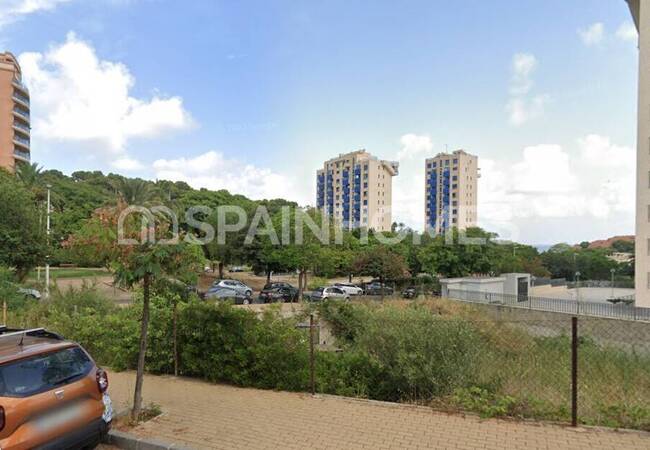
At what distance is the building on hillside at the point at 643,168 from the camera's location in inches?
1196

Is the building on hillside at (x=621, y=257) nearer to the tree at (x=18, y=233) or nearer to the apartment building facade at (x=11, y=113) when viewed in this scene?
the tree at (x=18, y=233)

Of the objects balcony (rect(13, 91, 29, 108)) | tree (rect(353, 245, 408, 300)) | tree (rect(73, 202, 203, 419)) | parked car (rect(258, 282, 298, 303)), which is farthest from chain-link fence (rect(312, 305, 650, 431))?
balcony (rect(13, 91, 29, 108))

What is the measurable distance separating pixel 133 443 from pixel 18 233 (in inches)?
790

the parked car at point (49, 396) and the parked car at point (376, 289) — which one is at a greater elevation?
the parked car at point (49, 396)

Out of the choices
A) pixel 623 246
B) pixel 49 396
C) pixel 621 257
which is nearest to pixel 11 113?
pixel 49 396

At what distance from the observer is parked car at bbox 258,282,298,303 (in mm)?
29953

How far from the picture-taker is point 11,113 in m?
61.7

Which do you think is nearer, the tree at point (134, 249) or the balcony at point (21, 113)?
the tree at point (134, 249)

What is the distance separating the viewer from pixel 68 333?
9523mm

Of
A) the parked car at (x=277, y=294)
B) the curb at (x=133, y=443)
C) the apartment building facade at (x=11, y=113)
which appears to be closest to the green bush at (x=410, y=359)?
the curb at (x=133, y=443)

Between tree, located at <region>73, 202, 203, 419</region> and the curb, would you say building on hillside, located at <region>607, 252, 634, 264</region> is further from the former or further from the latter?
the curb

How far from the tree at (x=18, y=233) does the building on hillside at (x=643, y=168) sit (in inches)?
1520

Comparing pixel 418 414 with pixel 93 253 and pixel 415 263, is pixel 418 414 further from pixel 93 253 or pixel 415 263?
pixel 415 263

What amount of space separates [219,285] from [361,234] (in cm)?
3017
